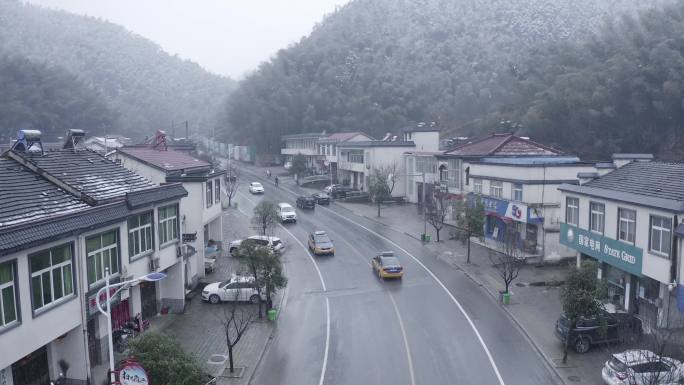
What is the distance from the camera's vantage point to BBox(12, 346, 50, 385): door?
1327 cm

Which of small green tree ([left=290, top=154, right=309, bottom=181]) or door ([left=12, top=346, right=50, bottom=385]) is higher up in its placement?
small green tree ([left=290, top=154, right=309, bottom=181])

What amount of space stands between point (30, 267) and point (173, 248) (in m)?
8.69

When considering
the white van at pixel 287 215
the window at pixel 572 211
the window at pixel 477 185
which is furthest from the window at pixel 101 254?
the white van at pixel 287 215

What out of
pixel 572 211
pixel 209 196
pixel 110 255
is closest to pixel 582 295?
pixel 572 211

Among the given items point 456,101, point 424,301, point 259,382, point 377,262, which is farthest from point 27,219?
point 456,101

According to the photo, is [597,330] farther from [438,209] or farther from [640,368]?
[438,209]

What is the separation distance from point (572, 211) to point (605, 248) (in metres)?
3.49

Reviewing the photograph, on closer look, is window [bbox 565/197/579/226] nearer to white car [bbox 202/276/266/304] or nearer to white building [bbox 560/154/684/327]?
white building [bbox 560/154/684/327]

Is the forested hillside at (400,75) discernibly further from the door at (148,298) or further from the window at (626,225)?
the door at (148,298)

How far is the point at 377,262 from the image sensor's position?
92.6 feet

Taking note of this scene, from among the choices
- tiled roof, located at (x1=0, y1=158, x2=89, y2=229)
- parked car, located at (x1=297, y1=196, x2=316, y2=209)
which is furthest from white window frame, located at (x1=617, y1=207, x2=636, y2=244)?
parked car, located at (x1=297, y1=196, x2=316, y2=209)

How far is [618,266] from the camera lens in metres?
20.5

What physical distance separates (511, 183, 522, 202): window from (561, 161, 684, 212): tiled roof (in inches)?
242

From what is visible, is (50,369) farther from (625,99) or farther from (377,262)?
(625,99)
